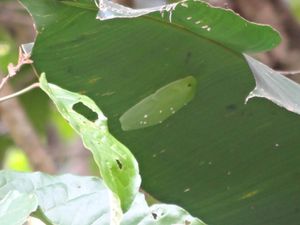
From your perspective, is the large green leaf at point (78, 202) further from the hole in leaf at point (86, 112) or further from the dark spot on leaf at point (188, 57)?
the dark spot on leaf at point (188, 57)

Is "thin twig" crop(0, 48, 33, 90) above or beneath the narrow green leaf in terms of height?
above

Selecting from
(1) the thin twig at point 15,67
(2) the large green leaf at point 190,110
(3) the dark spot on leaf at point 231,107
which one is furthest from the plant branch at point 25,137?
(1) the thin twig at point 15,67

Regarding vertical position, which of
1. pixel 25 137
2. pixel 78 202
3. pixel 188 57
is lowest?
pixel 25 137

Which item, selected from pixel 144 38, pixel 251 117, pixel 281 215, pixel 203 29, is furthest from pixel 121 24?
pixel 281 215

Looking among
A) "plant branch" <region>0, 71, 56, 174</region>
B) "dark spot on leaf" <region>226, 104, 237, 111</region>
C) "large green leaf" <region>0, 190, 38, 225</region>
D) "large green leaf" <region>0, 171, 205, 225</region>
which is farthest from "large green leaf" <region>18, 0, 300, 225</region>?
"plant branch" <region>0, 71, 56, 174</region>

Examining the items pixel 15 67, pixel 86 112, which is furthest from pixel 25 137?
pixel 15 67

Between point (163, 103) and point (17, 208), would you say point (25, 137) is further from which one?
point (17, 208)

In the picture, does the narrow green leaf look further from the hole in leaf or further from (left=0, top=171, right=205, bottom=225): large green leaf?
the hole in leaf
